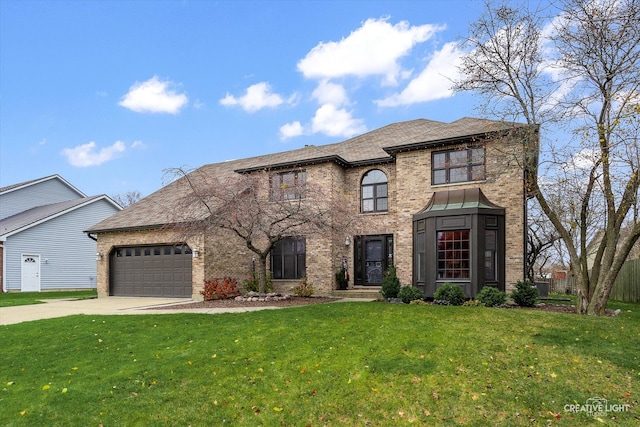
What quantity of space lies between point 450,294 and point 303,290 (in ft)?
18.9

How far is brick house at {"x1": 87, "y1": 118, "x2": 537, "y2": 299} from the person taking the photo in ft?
44.5

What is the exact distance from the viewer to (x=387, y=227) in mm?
16812

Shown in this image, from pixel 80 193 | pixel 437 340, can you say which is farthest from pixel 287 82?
pixel 80 193

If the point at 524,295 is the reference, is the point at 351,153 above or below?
above

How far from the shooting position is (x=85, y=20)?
16.1m

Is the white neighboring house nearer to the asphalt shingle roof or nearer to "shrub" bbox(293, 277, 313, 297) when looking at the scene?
the asphalt shingle roof

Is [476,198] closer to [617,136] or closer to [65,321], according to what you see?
[617,136]

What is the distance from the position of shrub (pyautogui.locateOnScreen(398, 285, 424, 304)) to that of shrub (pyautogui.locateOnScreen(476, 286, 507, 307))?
70.6 inches

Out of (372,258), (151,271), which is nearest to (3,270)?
(151,271)

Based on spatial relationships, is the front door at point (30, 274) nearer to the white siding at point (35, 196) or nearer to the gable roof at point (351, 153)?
the white siding at point (35, 196)

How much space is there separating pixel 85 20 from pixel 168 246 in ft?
31.4

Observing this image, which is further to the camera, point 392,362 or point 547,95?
point 547,95

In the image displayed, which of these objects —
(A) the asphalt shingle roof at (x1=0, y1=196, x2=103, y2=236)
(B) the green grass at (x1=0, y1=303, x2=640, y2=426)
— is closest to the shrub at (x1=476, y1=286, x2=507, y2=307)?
(B) the green grass at (x1=0, y1=303, x2=640, y2=426)

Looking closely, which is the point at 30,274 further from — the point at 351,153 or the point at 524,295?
the point at 524,295
